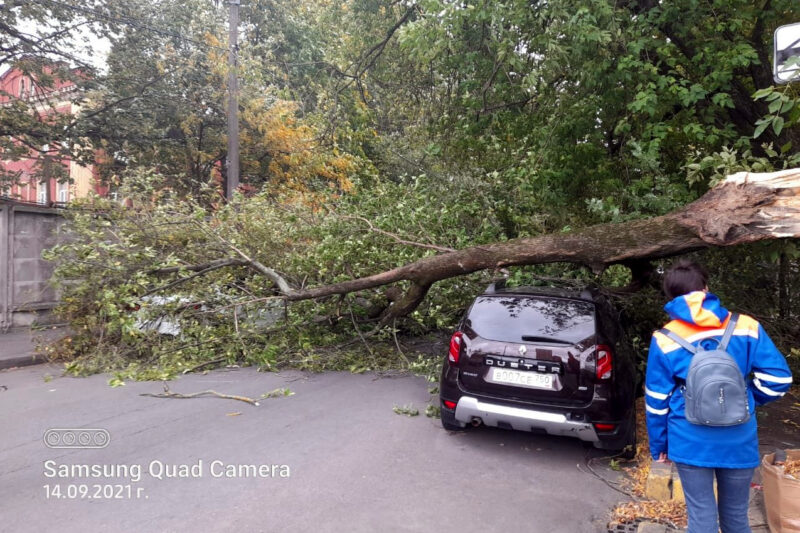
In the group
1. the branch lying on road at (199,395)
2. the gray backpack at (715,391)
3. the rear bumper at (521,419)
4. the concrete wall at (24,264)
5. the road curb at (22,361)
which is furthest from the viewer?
the concrete wall at (24,264)

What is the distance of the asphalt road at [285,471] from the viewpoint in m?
3.54

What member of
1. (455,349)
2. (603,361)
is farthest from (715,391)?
(455,349)

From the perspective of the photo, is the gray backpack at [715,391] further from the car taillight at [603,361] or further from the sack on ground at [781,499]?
the car taillight at [603,361]

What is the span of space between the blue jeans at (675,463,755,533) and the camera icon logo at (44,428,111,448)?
4.69 m

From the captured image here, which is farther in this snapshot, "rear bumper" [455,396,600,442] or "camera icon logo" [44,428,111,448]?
"camera icon logo" [44,428,111,448]

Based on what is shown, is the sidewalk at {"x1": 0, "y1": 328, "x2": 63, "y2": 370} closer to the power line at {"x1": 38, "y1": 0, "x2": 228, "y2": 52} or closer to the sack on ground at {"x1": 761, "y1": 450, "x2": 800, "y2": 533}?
the power line at {"x1": 38, "y1": 0, "x2": 228, "y2": 52}

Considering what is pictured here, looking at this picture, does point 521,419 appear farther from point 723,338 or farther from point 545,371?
point 723,338

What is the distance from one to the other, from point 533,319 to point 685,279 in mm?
2140

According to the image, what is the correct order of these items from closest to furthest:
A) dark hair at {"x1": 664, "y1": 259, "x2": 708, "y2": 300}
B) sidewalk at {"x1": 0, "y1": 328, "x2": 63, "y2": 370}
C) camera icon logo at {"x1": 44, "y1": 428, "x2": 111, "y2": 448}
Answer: dark hair at {"x1": 664, "y1": 259, "x2": 708, "y2": 300} < camera icon logo at {"x1": 44, "y1": 428, "x2": 111, "y2": 448} < sidewalk at {"x1": 0, "y1": 328, "x2": 63, "y2": 370}

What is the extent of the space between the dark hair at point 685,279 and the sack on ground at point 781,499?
4.05ft

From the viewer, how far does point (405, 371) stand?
7777mm

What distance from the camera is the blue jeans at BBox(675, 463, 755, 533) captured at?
99.0 inches

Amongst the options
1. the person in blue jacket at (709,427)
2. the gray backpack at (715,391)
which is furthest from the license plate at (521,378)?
the gray backpack at (715,391)

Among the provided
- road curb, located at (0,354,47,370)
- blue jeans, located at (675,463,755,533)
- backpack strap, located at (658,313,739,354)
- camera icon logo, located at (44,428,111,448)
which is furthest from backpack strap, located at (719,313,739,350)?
road curb, located at (0,354,47,370)
